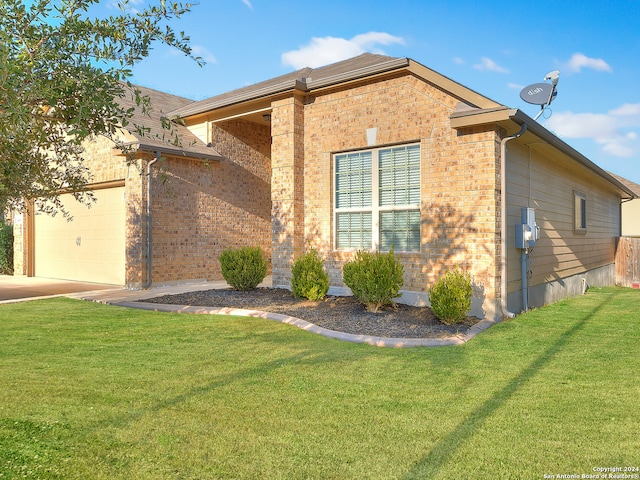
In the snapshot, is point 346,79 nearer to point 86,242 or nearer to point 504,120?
point 504,120

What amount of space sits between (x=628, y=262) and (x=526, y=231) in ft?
40.1

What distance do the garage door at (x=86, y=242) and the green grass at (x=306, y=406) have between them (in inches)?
254

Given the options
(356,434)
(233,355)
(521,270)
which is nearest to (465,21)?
(521,270)

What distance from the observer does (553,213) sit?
11.7 meters

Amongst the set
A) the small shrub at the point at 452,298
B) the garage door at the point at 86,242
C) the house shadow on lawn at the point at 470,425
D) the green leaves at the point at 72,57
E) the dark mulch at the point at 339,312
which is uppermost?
the green leaves at the point at 72,57

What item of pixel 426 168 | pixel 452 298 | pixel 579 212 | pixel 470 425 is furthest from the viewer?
pixel 579 212

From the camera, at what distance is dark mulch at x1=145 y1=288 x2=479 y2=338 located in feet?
24.6

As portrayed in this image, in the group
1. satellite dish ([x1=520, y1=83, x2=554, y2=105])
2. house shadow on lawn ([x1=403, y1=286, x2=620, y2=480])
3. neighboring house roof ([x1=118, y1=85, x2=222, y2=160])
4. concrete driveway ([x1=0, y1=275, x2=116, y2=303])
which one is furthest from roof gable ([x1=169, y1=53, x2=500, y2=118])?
concrete driveway ([x1=0, y1=275, x2=116, y2=303])

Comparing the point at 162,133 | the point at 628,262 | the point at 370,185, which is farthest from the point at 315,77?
the point at 628,262

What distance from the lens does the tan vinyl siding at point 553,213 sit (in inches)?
367

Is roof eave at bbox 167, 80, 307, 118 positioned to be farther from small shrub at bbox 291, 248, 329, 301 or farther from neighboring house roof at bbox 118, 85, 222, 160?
small shrub at bbox 291, 248, 329, 301

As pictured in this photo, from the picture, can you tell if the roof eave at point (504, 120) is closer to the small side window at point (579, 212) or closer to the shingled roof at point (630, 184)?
the small side window at point (579, 212)

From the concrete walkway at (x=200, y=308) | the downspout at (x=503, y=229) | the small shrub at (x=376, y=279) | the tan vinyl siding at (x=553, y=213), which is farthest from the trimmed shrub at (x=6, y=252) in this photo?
the tan vinyl siding at (x=553, y=213)

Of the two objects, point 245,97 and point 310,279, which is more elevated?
point 245,97
